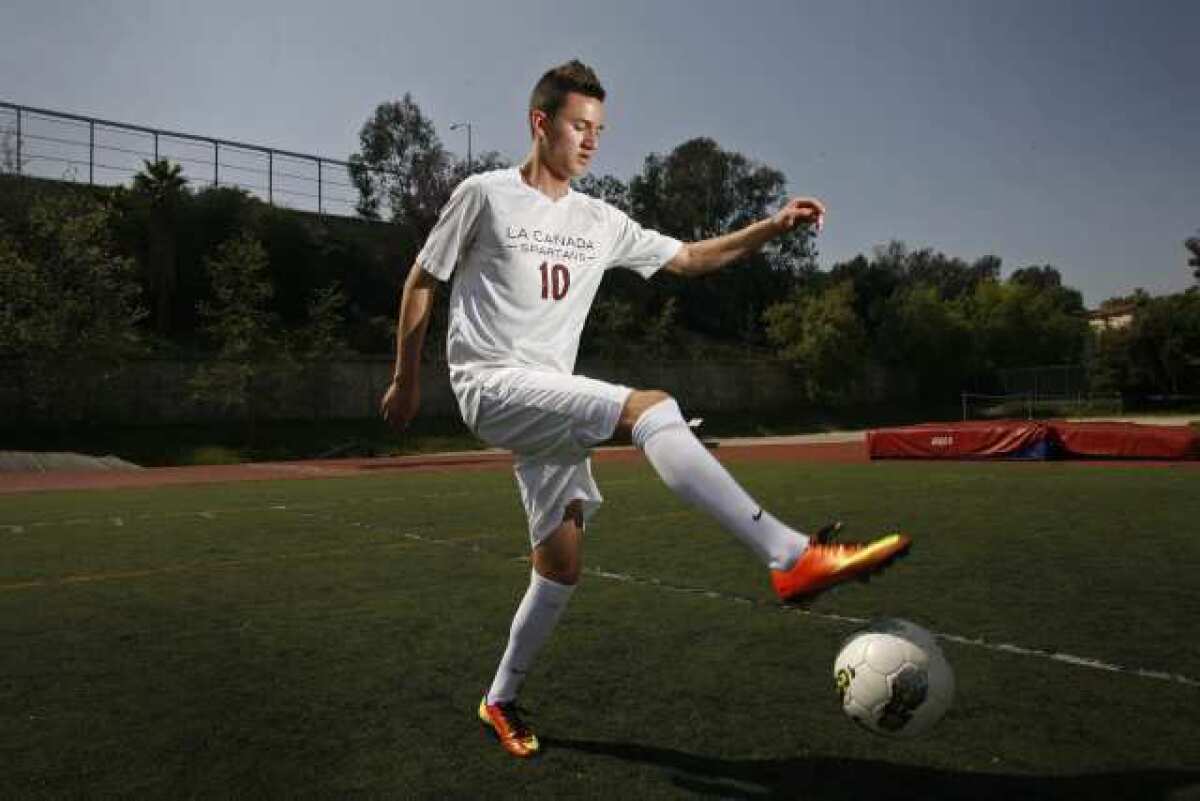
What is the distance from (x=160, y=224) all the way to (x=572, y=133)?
138 feet

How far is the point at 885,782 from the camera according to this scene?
3.37 meters

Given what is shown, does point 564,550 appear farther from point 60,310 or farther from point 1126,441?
point 60,310

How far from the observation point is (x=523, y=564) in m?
8.50

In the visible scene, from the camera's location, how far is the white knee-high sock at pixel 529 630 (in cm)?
398

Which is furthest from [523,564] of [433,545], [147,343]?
[147,343]

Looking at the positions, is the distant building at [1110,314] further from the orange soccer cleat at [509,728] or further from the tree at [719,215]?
the orange soccer cleat at [509,728]

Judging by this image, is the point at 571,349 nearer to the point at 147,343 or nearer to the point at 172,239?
the point at 147,343

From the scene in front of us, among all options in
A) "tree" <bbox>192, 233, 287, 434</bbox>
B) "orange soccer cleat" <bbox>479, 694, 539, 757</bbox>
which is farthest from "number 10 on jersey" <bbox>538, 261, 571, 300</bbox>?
"tree" <bbox>192, 233, 287, 434</bbox>

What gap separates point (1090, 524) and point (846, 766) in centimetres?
793

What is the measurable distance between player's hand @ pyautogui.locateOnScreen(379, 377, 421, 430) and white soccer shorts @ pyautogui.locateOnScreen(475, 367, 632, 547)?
31 cm

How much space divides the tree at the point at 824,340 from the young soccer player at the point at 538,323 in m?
47.4

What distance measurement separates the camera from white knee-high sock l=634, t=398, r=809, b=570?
306 cm

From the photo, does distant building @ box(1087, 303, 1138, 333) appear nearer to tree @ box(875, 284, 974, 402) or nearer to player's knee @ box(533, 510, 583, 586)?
tree @ box(875, 284, 974, 402)

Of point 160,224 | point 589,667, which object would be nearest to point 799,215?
Answer: point 589,667
